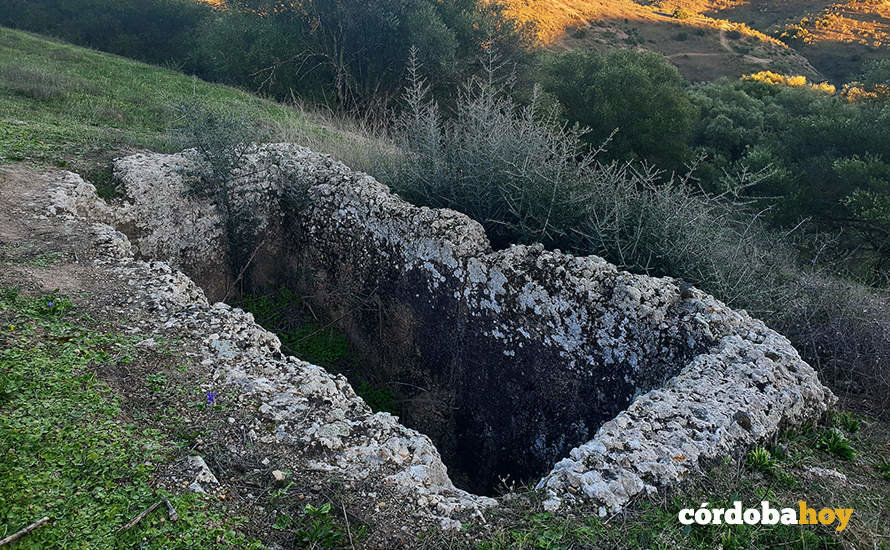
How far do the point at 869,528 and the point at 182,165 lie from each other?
6.41m

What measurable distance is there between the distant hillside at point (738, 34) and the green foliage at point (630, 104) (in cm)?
1327

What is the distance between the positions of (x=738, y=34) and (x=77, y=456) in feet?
136

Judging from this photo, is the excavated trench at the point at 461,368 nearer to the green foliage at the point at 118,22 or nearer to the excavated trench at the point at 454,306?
the excavated trench at the point at 454,306

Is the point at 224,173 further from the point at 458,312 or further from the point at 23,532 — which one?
the point at 23,532

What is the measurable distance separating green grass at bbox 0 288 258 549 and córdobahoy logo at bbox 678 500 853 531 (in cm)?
190

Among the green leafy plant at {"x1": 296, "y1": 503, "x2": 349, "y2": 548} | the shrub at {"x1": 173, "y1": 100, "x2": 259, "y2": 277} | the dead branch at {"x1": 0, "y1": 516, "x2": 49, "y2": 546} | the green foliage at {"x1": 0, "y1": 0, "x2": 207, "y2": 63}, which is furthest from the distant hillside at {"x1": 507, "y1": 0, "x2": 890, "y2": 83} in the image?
the dead branch at {"x1": 0, "y1": 516, "x2": 49, "y2": 546}

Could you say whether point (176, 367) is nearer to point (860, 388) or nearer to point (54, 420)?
point (54, 420)

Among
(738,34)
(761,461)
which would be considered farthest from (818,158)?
(738,34)

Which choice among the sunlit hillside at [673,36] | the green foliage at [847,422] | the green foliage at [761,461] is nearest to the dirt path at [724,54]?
the sunlit hillside at [673,36]

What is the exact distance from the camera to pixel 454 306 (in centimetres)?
498

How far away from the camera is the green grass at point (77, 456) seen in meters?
2.31

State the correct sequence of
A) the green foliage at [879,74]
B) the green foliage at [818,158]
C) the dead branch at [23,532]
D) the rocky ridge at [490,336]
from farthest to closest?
the green foliage at [879,74] < the green foliage at [818,158] < the rocky ridge at [490,336] < the dead branch at [23,532]

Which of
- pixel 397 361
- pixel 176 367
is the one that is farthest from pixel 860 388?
pixel 176 367

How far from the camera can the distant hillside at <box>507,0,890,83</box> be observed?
3150cm
